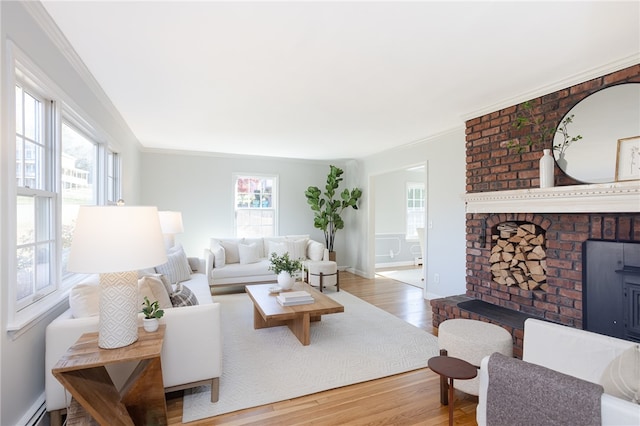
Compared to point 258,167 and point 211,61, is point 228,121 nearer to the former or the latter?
point 211,61

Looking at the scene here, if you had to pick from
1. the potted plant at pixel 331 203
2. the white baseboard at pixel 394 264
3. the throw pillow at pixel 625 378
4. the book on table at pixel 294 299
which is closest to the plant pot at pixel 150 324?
the book on table at pixel 294 299

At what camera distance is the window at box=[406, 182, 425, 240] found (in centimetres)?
780

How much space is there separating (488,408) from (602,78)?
8.84 ft

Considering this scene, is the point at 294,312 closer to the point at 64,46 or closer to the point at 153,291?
the point at 153,291

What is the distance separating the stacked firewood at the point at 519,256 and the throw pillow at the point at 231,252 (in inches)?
155

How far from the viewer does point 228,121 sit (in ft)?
12.8

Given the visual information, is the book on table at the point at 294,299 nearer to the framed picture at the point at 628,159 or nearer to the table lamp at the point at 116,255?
the table lamp at the point at 116,255

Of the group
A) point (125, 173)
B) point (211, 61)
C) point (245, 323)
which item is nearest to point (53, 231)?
point (211, 61)

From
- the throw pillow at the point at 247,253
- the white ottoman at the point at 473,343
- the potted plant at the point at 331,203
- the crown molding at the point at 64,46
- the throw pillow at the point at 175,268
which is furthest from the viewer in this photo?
the potted plant at the point at 331,203

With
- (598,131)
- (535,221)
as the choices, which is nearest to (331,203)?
(535,221)

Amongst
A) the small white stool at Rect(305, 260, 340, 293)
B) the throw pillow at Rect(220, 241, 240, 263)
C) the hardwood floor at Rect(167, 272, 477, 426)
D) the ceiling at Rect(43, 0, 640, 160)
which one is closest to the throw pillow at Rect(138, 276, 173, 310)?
the hardwood floor at Rect(167, 272, 477, 426)

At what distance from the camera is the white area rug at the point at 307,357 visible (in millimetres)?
2260

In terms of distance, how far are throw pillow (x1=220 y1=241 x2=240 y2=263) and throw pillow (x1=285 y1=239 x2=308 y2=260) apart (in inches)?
35.5

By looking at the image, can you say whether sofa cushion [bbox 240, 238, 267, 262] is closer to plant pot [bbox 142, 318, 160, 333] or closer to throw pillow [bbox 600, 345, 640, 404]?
plant pot [bbox 142, 318, 160, 333]
